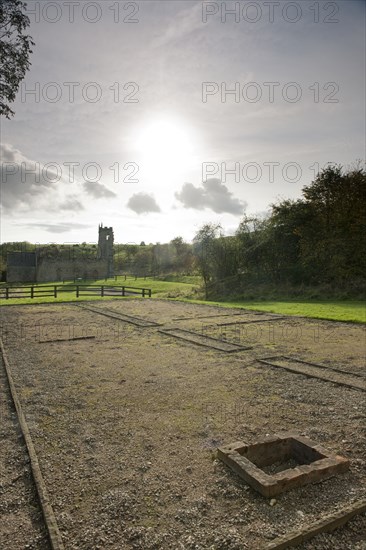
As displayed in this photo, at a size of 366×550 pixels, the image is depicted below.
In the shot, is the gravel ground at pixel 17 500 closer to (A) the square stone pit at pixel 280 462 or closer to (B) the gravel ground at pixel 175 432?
(B) the gravel ground at pixel 175 432

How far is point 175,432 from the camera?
16.7 feet

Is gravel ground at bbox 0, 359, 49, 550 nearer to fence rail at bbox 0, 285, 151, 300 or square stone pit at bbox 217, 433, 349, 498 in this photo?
square stone pit at bbox 217, 433, 349, 498

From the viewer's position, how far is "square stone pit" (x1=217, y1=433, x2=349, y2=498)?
3713 mm

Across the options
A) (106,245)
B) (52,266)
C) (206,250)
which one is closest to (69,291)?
(206,250)

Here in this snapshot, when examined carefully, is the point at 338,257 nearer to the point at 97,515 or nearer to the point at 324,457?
the point at 324,457

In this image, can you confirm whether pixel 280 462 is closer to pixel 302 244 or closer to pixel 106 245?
pixel 302 244

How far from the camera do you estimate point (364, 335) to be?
12211 mm

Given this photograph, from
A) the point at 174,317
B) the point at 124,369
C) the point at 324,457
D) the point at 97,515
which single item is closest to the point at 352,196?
the point at 174,317

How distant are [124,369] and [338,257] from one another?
2183 cm

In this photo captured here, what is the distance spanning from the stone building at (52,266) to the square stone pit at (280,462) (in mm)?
58334

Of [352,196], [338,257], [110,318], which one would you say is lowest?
[110,318]

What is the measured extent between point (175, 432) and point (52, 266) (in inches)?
2288

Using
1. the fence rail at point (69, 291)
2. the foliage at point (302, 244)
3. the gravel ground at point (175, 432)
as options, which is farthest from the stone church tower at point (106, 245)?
the gravel ground at point (175, 432)

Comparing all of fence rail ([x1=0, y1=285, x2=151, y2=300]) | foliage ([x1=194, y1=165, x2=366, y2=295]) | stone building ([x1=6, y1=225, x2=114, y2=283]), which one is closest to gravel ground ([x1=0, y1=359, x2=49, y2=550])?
fence rail ([x1=0, y1=285, x2=151, y2=300])
